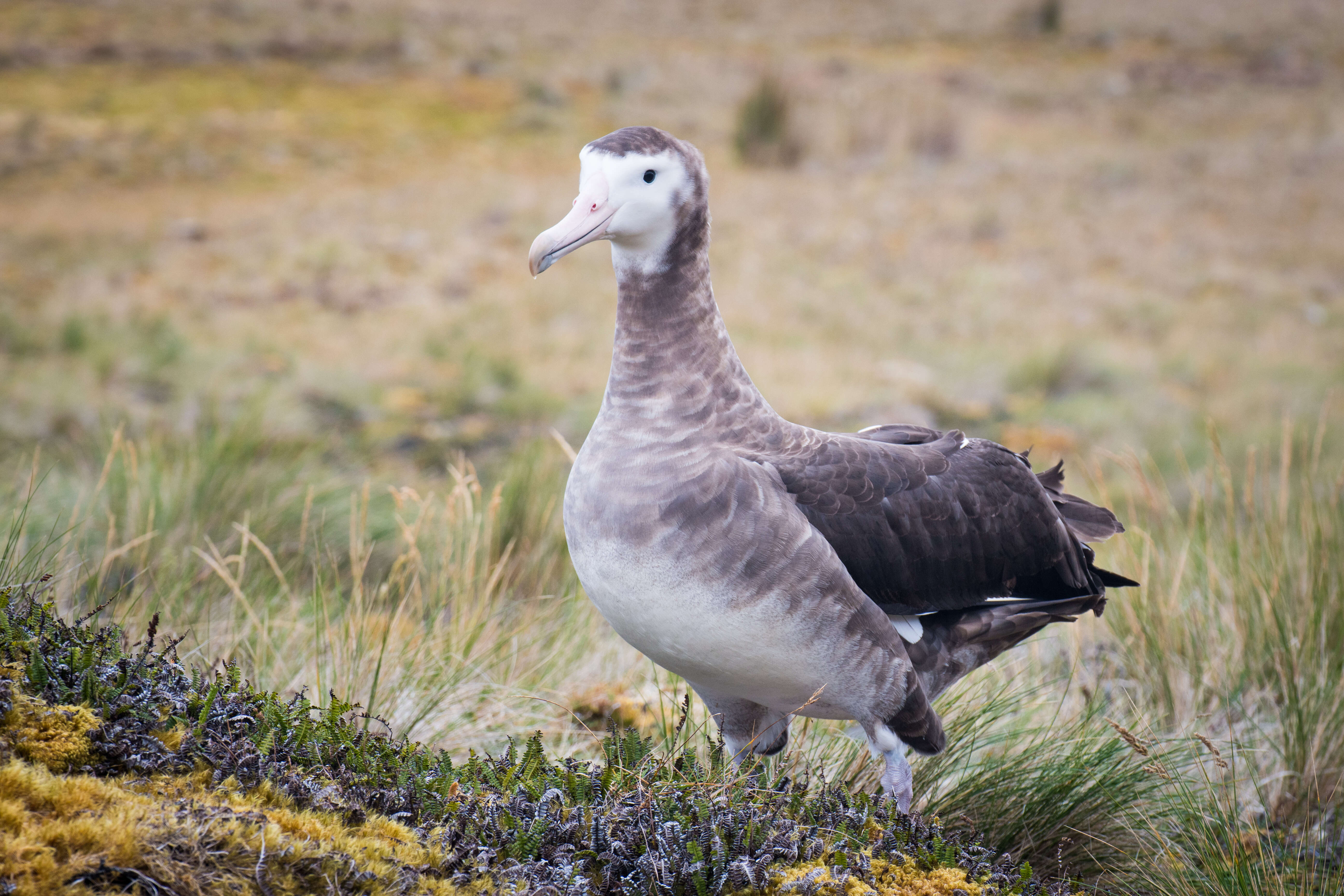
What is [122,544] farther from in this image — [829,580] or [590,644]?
[829,580]

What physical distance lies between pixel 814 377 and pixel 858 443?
6.95 meters

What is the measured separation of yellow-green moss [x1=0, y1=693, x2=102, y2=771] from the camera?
1.74 meters

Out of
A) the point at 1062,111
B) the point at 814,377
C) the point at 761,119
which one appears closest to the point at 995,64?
the point at 1062,111

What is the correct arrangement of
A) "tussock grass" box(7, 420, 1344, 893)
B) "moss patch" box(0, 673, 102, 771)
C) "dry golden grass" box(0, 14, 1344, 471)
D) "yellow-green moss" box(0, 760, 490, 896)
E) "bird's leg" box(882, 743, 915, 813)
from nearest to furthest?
"yellow-green moss" box(0, 760, 490, 896), "moss patch" box(0, 673, 102, 771), "bird's leg" box(882, 743, 915, 813), "tussock grass" box(7, 420, 1344, 893), "dry golden grass" box(0, 14, 1344, 471)

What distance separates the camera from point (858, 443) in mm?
2695

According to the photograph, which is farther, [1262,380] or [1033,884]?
[1262,380]

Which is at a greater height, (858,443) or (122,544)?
(858,443)

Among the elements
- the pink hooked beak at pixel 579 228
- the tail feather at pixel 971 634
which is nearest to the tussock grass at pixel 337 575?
the tail feather at pixel 971 634

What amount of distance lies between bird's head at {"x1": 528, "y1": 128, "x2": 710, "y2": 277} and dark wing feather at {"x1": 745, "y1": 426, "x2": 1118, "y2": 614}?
23.5 inches

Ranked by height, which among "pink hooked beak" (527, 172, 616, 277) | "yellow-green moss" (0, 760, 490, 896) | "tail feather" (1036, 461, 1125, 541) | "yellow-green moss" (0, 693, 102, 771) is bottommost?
"tail feather" (1036, 461, 1125, 541)

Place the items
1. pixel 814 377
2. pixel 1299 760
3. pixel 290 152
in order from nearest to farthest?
pixel 1299 760, pixel 814 377, pixel 290 152

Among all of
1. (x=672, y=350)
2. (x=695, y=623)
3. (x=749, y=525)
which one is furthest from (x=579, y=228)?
(x=695, y=623)

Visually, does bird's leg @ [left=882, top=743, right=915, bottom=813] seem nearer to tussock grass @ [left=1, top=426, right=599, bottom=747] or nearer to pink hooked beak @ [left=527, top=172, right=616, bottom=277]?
tussock grass @ [left=1, top=426, right=599, bottom=747]

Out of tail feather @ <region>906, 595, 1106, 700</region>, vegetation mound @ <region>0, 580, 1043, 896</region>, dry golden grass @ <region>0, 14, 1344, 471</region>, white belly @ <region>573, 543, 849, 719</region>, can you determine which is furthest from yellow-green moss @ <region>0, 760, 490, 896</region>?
dry golden grass @ <region>0, 14, 1344, 471</region>
